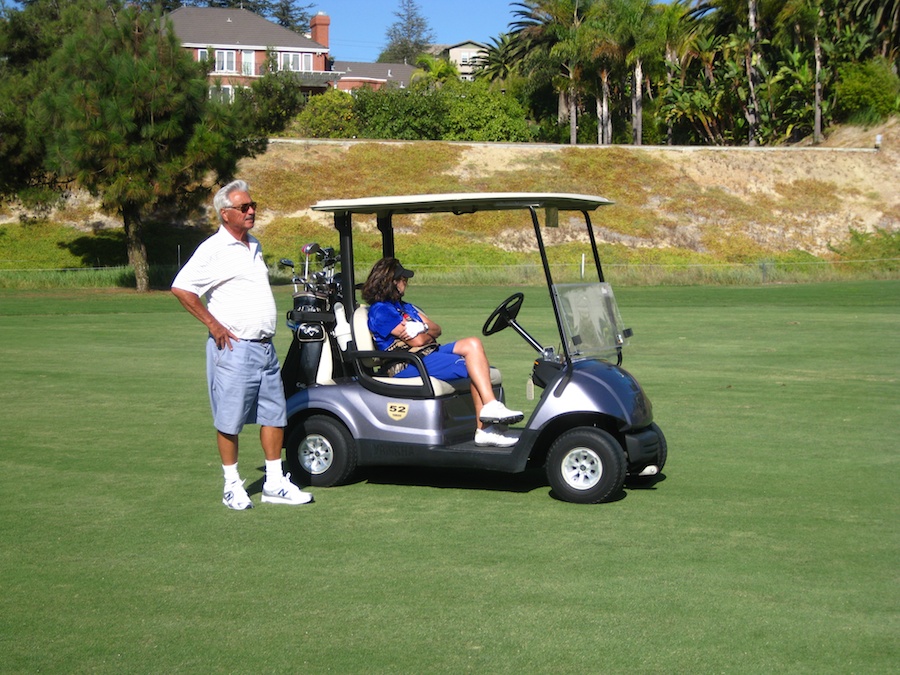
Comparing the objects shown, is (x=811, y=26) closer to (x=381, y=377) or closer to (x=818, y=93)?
(x=818, y=93)

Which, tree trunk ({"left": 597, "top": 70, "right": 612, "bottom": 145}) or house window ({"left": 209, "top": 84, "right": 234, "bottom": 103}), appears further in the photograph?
tree trunk ({"left": 597, "top": 70, "right": 612, "bottom": 145})

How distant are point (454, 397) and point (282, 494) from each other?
1320 mm

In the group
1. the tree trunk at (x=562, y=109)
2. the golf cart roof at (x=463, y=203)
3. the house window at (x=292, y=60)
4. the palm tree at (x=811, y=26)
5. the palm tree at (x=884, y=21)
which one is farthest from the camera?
the house window at (x=292, y=60)

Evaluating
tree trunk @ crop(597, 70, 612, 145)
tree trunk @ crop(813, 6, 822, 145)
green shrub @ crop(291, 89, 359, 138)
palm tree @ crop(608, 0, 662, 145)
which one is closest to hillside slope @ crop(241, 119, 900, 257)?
tree trunk @ crop(813, 6, 822, 145)

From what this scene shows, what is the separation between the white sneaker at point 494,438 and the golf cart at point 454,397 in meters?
0.06

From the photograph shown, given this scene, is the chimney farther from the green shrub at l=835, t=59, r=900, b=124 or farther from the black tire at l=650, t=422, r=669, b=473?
the black tire at l=650, t=422, r=669, b=473

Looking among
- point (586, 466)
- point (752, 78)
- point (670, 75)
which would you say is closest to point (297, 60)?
point (670, 75)

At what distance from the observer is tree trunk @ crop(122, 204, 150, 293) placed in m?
36.5

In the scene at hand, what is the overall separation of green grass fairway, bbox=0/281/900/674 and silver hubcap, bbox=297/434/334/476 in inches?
7.1

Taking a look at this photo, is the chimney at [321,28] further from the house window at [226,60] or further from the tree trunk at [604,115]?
the tree trunk at [604,115]

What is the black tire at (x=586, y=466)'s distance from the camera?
7156mm

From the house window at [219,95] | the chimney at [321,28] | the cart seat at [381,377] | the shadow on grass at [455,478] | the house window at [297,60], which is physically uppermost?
the chimney at [321,28]

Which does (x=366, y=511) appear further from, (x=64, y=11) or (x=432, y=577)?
(x=64, y=11)

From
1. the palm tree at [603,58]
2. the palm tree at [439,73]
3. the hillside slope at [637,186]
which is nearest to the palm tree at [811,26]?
the hillside slope at [637,186]
